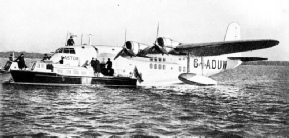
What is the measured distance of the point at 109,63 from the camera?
1881 cm

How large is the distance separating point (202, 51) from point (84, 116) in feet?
39.4

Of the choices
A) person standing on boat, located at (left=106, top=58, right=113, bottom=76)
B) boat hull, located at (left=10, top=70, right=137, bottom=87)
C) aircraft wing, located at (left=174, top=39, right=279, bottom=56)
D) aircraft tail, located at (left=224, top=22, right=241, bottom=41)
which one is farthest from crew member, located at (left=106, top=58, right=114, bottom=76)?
aircraft tail, located at (left=224, top=22, right=241, bottom=41)

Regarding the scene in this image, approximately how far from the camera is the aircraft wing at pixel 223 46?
16.0 metres

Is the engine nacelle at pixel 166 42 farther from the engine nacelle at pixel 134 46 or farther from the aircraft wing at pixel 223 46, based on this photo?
the engine nacelle at pixel 134 46

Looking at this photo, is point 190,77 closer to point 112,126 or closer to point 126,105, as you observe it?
point 126,105

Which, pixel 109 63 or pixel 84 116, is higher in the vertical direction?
pixel 109 63

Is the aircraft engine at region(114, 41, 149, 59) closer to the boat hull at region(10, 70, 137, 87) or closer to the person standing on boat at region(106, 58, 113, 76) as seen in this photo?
the person standing on boat at region(106, 58, 113, 76)

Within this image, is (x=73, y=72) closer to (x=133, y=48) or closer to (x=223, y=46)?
(x=133, y=48)

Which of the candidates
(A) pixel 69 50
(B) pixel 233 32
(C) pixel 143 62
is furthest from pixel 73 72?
(B) pixel 233 32

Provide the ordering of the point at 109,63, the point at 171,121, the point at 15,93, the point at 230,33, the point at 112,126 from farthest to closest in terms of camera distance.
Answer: the point at 230,33 < the point at 109,63 < the point at 15,93 < the point at 171,121 < the point at 112,126

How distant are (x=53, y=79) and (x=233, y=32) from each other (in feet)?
50.6

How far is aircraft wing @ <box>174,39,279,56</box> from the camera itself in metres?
16.0

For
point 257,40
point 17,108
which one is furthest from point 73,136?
point 257,40

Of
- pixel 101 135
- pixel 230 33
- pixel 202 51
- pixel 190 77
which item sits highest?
pixel 230 33
